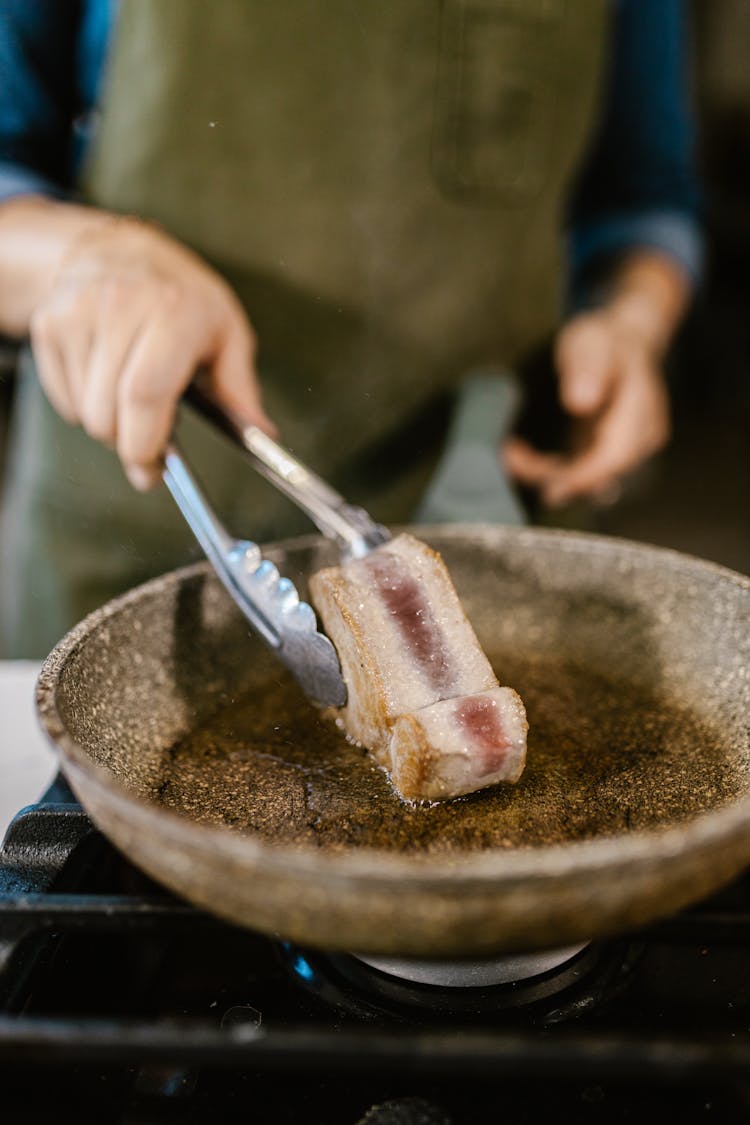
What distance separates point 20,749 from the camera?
102 centimetres

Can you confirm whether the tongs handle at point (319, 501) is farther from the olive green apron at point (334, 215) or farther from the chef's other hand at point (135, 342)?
the olive green apron at point (334, 215)

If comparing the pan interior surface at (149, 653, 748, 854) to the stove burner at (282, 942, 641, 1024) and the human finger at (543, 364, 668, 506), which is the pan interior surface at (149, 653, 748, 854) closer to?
the stove burner at (282, 942, 641, 1024)

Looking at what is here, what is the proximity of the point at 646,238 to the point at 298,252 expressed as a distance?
29.0 inches

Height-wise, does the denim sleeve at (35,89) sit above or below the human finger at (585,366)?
above

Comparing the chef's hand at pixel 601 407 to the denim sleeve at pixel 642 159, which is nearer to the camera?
the chef's hand at pixel 601 407

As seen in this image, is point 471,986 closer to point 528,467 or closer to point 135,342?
point 135,342

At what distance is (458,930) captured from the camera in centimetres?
48

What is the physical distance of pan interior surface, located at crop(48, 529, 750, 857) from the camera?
2.29 feet

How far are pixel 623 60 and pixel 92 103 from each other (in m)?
0.92

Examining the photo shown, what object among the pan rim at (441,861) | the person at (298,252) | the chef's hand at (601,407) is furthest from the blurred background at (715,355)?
the pan rim at (441,861)

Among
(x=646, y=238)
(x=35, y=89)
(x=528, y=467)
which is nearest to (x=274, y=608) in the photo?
(x=528, y=467)

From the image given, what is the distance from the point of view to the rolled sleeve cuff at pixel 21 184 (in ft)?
3.89

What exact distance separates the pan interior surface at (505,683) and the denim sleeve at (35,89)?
73 centimetres

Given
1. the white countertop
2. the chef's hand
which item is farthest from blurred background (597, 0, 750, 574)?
the white countertop
